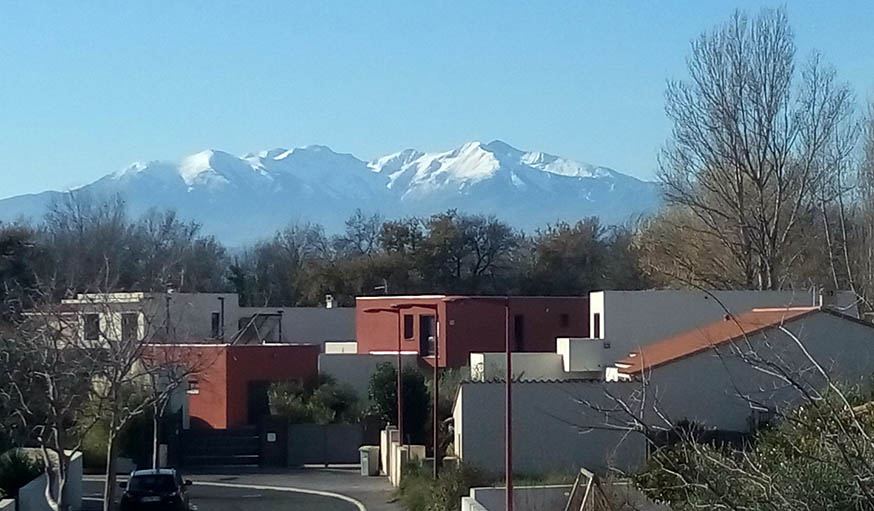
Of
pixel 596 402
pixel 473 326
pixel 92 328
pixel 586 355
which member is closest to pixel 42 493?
pixel 92 328

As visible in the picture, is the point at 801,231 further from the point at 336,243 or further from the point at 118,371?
the point at 336,243

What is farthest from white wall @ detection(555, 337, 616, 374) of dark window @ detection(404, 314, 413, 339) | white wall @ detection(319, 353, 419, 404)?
dark window @ detection(404, 314, 413, 339)

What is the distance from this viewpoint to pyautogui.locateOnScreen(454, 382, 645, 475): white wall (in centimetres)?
3356

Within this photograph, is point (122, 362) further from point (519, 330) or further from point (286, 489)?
point (519, 330)

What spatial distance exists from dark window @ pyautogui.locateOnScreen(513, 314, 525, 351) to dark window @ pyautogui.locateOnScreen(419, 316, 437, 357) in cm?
336

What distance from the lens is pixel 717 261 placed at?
2104 inches

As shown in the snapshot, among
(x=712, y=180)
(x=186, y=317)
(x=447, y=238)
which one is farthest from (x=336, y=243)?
(x=712, y=180)

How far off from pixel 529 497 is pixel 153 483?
10.5m

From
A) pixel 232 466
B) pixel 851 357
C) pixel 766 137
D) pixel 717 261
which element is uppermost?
pixel 766 137

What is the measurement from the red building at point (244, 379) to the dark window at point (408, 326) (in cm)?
516

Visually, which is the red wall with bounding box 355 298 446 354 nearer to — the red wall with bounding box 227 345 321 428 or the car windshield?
the red wall with bounding box 227 345 321 428

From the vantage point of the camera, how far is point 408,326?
5544 centimetres

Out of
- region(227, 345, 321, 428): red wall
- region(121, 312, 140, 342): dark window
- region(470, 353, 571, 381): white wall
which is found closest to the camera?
region(121, 312, 140, 342): dark window

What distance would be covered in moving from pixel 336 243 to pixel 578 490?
3126 inches
